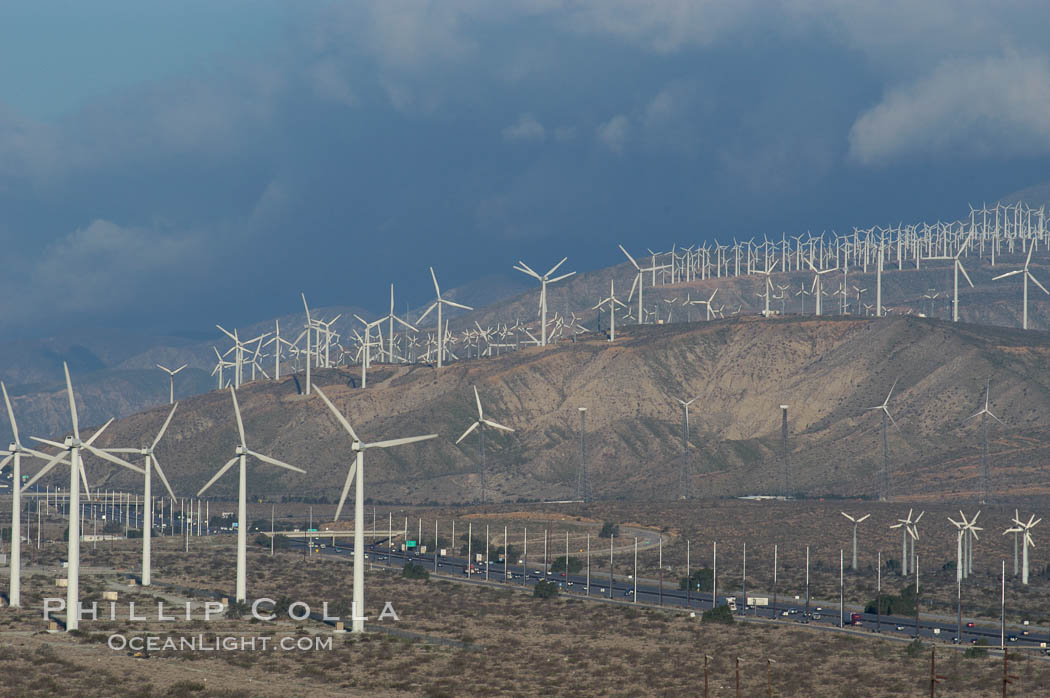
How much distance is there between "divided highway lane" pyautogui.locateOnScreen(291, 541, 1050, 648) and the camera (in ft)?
382

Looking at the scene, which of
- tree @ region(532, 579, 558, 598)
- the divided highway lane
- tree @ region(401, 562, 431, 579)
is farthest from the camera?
tree @ region(401, 562, 431, 579)

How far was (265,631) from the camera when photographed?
10725 cm

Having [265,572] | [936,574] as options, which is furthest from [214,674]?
[936,574]

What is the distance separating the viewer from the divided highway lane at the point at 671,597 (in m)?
116

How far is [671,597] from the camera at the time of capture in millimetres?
146625

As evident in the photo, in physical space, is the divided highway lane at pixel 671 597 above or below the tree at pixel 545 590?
below

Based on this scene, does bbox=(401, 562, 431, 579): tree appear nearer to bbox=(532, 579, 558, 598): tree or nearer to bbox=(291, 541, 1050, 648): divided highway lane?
bbox=(291, 541, 1050, 648): divided highway lane

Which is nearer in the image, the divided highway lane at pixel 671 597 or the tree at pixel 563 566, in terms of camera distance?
the divided highway lane at pixel 671 597

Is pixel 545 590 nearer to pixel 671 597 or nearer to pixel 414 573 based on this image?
pixel 671 597

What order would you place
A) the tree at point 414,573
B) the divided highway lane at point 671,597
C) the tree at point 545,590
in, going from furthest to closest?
the tree at point 414,573, the tree at point 545,590, the divided highway lane at point 671,597

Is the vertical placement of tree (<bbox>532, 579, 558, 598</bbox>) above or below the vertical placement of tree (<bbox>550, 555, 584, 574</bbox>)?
above

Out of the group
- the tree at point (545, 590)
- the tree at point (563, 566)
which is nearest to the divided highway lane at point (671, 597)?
the tree at point (563, 566)

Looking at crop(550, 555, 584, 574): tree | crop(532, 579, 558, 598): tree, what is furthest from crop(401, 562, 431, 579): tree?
crop(550, 555, 584, 574): tree

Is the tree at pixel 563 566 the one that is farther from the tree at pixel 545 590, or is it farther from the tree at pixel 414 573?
the tree at pixel 545 590
